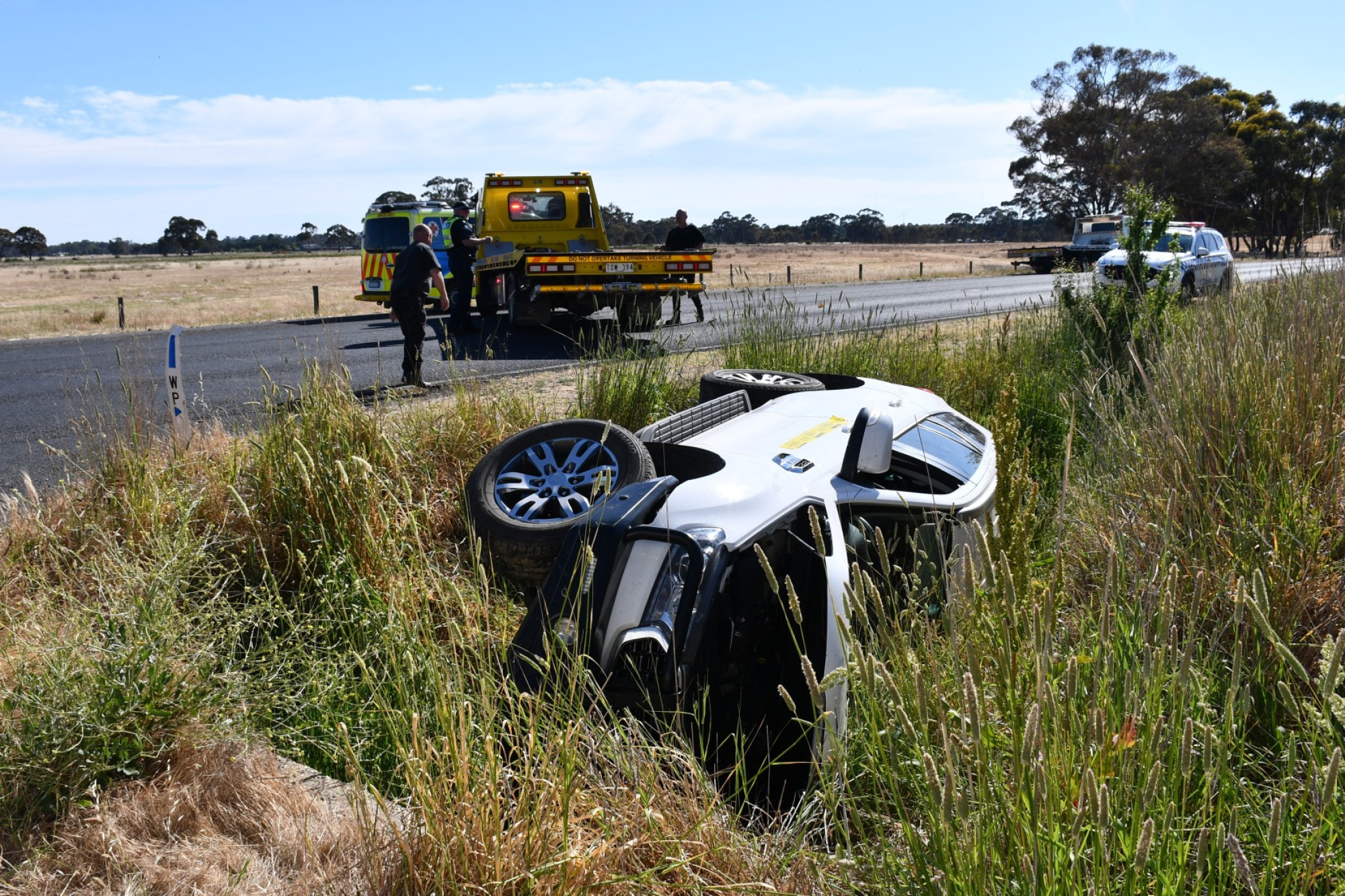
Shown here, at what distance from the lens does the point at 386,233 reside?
861 inches

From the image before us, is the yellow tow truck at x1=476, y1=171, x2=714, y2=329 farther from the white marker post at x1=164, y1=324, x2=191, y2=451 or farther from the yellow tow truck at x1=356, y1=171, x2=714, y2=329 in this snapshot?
the white marker post at x1=164, y1=324, x2=191, y2=451

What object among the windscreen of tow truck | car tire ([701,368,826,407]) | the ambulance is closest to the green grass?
car tire ([701,368,826,407])

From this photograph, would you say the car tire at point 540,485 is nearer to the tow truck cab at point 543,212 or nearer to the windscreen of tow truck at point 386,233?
the tow truck cab at point 543,212

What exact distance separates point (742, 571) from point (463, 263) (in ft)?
47.4

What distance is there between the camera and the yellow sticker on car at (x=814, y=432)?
4.84m

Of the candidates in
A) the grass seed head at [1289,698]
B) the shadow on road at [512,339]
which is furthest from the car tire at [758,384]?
the shadow on road at [512,339]

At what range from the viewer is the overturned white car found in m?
3.52

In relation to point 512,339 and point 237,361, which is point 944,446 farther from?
point 237,361

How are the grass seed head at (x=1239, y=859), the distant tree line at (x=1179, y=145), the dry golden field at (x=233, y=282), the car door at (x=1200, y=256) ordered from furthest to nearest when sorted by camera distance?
the distant tree line at (x=1179, y=145)
the dry golden field at (x=233, y=282)
the car door at (x=1200, y=256)
the grass seed head at (x=1239, y=859)

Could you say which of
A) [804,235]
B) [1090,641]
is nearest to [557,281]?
[1090,641]

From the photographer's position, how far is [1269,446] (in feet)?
14.5

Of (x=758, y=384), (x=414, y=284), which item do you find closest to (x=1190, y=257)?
(x=414, y=284)

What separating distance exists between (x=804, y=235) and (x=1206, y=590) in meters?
119

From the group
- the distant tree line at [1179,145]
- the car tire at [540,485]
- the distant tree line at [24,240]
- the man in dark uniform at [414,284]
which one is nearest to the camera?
the car tire at [540,485]
